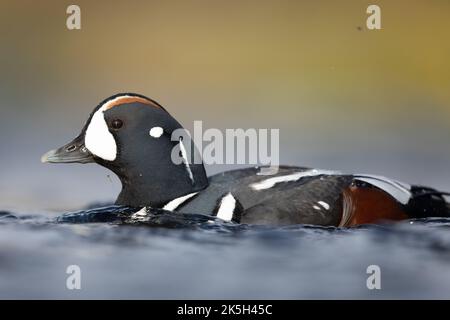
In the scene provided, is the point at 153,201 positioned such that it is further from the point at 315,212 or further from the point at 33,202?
the point at 33,202

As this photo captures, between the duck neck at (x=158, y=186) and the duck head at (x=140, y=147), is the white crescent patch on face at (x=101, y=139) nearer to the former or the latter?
the duck head at (x=140, y=147)

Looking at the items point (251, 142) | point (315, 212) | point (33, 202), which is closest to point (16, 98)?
point (33, 202)

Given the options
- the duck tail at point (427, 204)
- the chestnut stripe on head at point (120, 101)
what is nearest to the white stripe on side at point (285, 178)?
the duck tail at point (427, 204)

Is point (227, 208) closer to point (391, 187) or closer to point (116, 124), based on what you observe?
point (116, 124)

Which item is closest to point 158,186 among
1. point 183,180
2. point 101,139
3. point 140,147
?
point 183,180

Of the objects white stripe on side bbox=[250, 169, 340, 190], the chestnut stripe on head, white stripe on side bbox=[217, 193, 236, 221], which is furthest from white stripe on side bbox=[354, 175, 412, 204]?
the chestnut stripe on head

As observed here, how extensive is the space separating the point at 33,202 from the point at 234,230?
3.32m

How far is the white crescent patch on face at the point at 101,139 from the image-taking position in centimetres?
871

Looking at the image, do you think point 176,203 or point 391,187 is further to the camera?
point 391,187

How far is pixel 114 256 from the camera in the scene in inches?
319

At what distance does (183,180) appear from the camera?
878 cm

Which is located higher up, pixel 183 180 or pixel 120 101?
pixel 120 101

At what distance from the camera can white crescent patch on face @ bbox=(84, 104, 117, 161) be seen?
8.71m

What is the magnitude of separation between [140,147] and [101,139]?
36 centimetres
